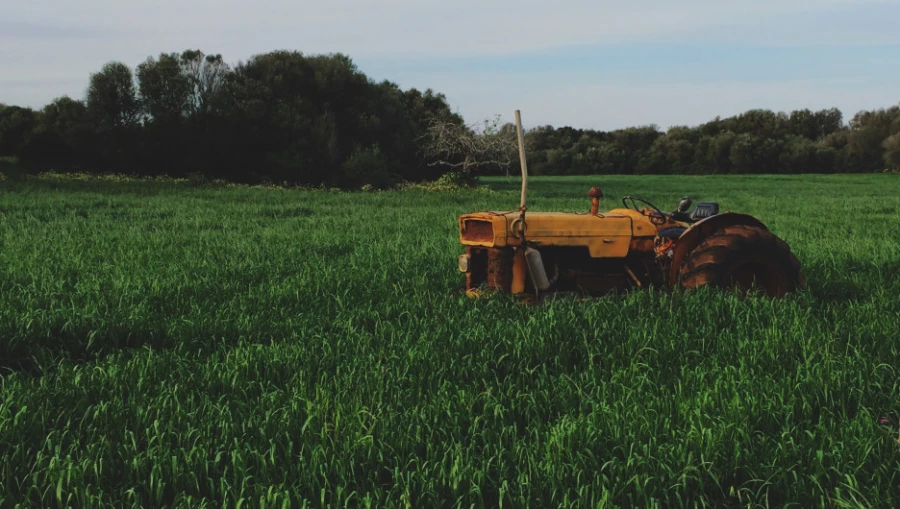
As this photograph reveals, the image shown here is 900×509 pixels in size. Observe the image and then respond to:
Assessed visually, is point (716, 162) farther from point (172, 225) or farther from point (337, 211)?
point (172, 225)

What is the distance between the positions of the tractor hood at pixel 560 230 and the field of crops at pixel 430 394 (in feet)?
1.57

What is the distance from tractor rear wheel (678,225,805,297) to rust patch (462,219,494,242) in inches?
63.2

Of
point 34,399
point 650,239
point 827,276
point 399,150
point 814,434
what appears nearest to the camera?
point 814,434

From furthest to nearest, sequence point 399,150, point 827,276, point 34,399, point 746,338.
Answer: point 399,150
point 827,276
point 746,338
point 34,399

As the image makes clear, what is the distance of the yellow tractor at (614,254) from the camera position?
18.0 ft

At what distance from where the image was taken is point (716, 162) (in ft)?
198

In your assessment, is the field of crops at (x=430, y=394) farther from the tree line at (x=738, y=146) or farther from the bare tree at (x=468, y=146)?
the tree line at (x=738, y=146)

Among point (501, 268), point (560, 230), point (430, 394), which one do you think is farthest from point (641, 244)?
point (430, 394)

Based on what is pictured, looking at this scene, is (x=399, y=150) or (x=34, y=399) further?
(x=399, y=150)

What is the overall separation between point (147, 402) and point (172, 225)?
10137 millimetres

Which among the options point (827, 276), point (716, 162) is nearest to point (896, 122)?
point (716, 162)

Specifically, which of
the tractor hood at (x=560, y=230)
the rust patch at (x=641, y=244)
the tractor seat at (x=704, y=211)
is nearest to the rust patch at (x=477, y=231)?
the tractor hood at (x=560, y=230)

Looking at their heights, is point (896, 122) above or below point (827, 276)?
above

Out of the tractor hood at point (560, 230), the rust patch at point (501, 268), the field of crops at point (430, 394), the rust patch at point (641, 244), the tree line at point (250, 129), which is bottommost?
the field of crops at point (430, 394)
